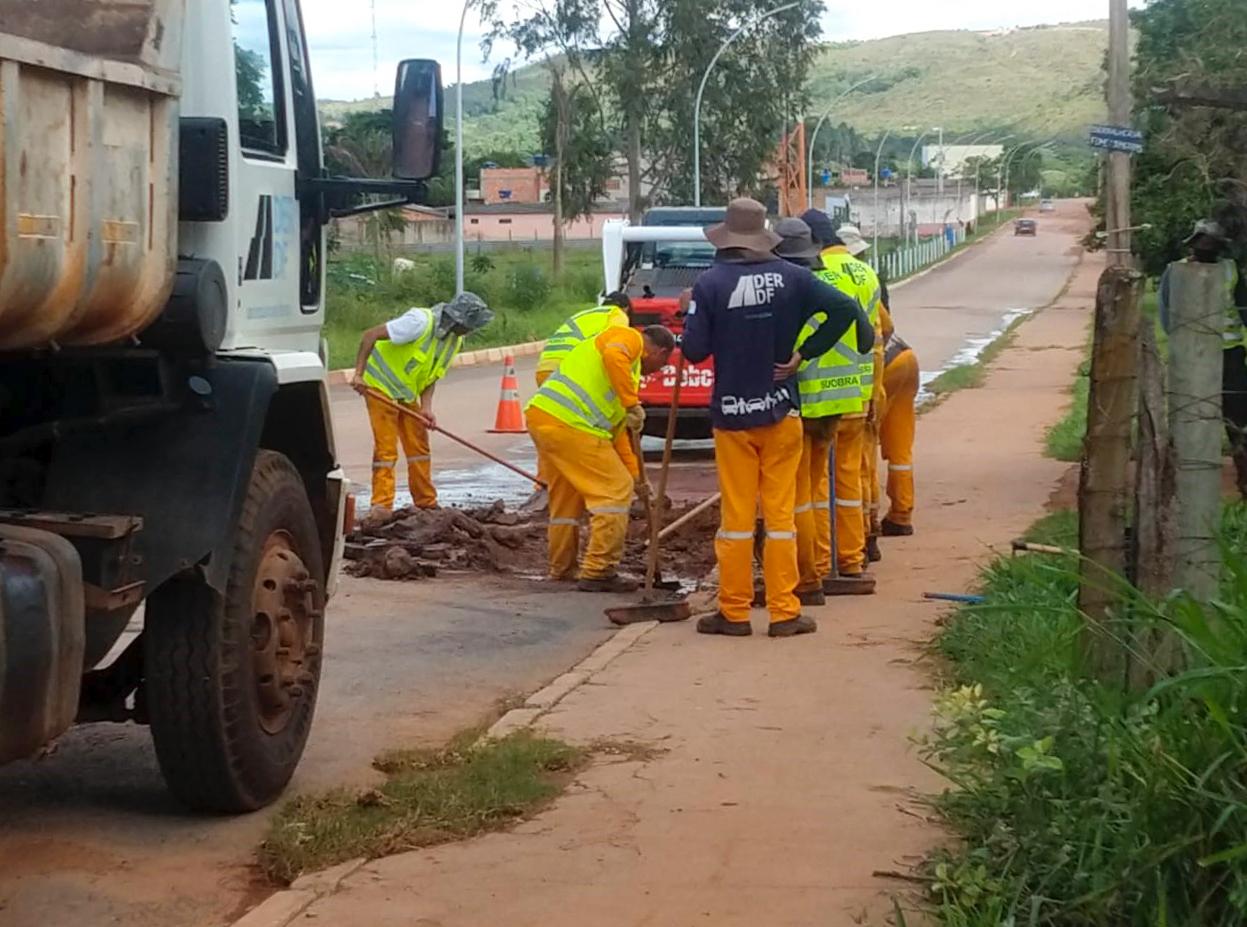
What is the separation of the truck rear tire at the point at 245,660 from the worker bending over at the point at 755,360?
3.00 metres

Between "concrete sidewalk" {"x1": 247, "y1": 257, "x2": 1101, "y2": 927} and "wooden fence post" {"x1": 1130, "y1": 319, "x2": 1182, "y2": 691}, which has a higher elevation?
"wooden fence post" {"x1": 1130, "y1": 319, "x2": 1182, "y2": 691}

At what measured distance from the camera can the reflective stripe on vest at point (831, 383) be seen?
934 centimetres

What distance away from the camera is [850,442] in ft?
32.1

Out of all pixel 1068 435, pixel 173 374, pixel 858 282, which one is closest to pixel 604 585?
pixel 858 282

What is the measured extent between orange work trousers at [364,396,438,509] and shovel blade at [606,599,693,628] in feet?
12.6

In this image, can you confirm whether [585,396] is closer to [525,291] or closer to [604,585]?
[604,585]

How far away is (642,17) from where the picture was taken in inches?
2282

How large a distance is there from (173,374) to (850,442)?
5208 millimetres

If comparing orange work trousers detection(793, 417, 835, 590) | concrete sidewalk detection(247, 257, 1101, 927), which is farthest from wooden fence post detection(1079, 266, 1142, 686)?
orange work trousers detection(793, 417, 835, 590)

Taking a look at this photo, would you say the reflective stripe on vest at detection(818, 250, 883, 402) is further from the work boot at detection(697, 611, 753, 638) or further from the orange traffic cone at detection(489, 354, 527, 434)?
the orange traffic cone at detection(489, 354, 527, 434)

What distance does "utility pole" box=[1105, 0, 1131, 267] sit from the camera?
20016 mm

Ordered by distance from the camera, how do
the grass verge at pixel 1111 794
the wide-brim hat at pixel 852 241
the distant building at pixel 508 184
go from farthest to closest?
the distant building at pixel 508 184 < the wide-brim hat at pixel 852 241 < the grass verge at pixel 1111 794

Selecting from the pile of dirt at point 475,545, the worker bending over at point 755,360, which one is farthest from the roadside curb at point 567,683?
the pile of dirt at point 475,545

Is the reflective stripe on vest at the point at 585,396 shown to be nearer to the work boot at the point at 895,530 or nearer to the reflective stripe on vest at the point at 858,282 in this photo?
the reflective stripe on vest at the point at 858,282
